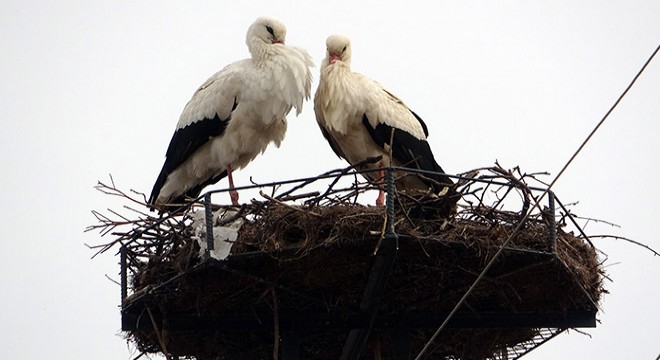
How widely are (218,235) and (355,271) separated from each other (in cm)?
84

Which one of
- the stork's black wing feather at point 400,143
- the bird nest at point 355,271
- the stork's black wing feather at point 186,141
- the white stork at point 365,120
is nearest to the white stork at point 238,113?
the stork's black wing feather at point 186,141

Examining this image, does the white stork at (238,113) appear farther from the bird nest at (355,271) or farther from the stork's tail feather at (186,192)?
the bird nest at (355,271)

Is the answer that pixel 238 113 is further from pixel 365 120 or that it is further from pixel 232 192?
pixel 365 120

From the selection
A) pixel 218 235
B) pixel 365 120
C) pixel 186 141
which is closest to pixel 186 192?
pixel 186 141

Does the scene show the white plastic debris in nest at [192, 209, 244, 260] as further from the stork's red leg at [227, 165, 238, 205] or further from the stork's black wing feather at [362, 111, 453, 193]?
the stork's black wing feather at [362, 111, 453, 193]

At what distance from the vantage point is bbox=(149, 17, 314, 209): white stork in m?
10.2

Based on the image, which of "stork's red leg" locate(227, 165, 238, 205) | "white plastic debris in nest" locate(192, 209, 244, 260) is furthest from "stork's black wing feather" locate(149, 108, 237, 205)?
"white plastic debris in nest" locate(192, 209, 244, 260)

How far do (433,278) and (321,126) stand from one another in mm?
2883

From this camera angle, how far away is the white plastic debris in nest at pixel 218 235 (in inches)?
295

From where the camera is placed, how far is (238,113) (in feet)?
33.7

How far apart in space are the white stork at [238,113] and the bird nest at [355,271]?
1.83 m

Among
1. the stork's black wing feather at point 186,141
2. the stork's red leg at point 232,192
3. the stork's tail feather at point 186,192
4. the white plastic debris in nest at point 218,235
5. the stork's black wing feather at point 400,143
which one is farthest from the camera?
the stork's tail feather at point 186,192

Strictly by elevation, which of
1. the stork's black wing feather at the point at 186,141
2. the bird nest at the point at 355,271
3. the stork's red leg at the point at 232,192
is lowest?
the bird nest at the point at 355,271

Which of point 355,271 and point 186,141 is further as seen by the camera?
point 186,141
